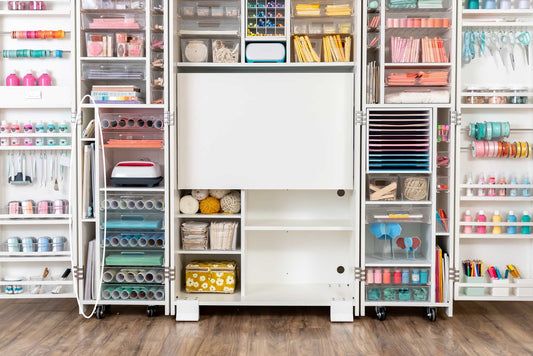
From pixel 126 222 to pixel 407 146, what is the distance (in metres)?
1.77

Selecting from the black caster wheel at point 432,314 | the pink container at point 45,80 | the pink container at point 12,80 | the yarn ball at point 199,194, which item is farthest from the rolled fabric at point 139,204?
the black caster wheel at point 432,314

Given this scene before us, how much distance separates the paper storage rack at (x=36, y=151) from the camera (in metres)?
4.26

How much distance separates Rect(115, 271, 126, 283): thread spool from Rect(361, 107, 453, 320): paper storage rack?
1467 millimetres

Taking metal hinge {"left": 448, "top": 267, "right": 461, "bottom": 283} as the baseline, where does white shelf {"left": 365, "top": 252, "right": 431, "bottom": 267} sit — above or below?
above

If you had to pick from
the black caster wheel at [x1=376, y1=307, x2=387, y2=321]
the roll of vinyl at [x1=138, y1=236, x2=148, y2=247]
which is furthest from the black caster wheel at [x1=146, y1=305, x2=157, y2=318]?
the black caster wheel at [x1=376, y1=307, x2=387, y2=321]

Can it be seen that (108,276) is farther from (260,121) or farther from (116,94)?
Result: (260,121)

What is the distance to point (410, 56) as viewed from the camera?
13.0 feet

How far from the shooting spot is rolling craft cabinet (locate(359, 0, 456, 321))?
392 cm

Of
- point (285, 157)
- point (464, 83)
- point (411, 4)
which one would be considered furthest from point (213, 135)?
point (464, 83)

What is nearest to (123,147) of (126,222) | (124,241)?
(126,222)

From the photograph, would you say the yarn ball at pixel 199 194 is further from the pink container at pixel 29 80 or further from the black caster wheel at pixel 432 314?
the black caster wheel at pixel 432 314

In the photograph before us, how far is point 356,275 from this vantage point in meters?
3.96

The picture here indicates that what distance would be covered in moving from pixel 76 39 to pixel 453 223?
255 cm

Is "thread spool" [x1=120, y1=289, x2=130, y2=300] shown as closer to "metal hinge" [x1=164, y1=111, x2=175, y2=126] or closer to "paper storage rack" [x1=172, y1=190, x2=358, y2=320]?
"paper storage rack" [x1=172, y1=190, x2=358, y2=320]
